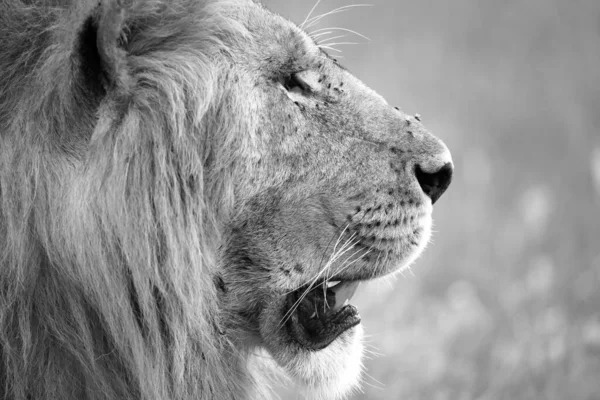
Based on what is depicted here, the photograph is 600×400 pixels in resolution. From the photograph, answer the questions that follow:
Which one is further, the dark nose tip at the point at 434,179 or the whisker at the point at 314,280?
the dark nose tip at the point at 434,179

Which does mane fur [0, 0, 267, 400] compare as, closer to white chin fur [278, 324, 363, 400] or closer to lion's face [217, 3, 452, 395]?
lion's face [217, 3, 452, 395]

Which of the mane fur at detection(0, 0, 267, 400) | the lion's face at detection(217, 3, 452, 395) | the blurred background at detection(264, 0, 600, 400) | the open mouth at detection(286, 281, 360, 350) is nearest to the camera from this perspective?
the mane fur at detection(0, 0, 267, 400)

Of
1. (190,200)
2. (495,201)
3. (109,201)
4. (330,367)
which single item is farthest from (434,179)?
(495,201)

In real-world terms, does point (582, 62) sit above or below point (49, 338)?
above

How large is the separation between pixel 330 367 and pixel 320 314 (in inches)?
5.7

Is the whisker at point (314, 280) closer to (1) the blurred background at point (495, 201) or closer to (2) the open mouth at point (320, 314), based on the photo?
(2) the open mouth at point (320, 314)

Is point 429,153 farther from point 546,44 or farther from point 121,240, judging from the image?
point 546,44

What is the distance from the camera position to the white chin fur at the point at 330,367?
6.93 ft

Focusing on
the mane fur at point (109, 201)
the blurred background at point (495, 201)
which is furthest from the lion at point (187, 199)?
the blurred background at point (495, 201)

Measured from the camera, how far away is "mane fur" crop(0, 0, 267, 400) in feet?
5.90

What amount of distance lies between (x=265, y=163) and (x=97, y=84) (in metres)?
0.45

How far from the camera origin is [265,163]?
1989 mm

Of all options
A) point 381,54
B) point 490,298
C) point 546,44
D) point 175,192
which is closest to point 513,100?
point 546,44

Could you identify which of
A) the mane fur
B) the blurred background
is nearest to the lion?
the mane fur
